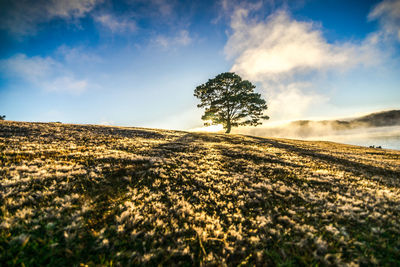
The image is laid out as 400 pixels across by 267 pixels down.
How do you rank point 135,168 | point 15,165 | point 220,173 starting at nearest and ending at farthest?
1. point 15,165
2. point 135,168
3. point 220,173

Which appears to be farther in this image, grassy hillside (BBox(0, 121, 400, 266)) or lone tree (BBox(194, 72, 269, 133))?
lone tree (BBox(194, 72, 269, 133))

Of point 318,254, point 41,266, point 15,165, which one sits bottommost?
point 318,254

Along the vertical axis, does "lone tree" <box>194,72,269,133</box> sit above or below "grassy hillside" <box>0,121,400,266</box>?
above

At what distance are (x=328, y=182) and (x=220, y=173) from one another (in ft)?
24.0

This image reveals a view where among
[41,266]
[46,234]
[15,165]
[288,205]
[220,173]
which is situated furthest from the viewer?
[220,173]

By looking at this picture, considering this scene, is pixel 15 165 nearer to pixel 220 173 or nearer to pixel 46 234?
pixel 46 234

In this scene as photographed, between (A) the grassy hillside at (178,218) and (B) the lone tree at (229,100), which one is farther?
(B) the lone tree at (229,100)

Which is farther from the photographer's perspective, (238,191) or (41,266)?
(238,191)

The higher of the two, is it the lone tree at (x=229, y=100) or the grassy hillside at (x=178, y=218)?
the lone tree at (x=229, y=100)

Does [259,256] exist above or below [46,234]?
below

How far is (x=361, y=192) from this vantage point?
8969 millimetres

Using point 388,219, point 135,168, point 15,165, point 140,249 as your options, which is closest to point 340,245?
point 388,219

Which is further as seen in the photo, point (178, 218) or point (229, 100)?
point (229, 100)

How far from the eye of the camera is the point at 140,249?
420 cm
